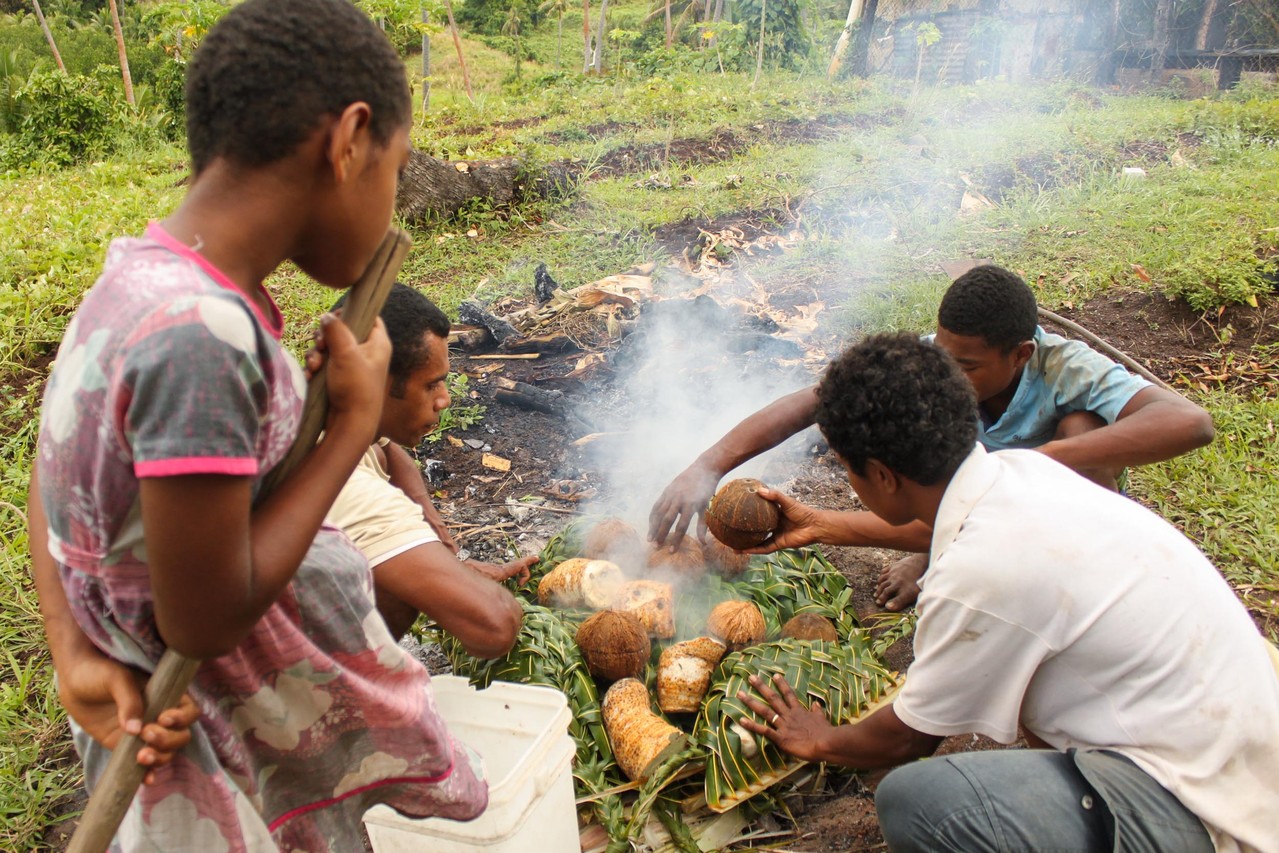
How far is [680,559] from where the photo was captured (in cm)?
342

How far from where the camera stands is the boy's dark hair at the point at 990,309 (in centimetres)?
309

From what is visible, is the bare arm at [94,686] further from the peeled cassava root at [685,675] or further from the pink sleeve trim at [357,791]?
the peeled cassava root at [685,675]

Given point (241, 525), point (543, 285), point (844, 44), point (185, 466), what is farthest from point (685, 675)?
point (844, 44)

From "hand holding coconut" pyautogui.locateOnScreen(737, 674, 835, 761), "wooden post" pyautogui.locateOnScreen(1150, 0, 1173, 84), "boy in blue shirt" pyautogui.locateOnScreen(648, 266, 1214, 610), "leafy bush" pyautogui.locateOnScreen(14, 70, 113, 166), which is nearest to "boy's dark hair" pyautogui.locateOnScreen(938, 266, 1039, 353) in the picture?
"boy in blue shirt" pyautogui.locateOnScreen(648, 266, 1214, 610)

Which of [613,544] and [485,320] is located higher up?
[485,320]

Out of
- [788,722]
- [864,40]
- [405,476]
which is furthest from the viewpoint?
[864,40]

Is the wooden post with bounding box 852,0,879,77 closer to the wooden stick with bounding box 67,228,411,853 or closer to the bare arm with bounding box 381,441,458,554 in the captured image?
the bare arm with bounding box 381,441,458,554

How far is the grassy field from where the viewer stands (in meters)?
4.11

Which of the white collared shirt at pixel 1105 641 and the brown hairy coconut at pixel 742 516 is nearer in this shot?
the white collared shirt at pixel 1105 641

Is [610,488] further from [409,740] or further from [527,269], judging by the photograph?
[527,269]

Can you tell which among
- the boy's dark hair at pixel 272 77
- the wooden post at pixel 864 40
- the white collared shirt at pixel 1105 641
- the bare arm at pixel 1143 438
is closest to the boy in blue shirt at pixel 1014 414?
the bare arm at pixel 1143 438

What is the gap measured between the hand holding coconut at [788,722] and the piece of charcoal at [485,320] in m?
3.60

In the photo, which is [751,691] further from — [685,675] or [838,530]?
[838,530]

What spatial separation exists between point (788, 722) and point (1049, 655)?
83cm
